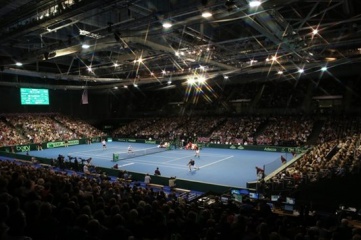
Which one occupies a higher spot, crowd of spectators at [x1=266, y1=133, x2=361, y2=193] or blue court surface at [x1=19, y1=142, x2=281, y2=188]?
crowd of spectators at [x1=266, y1=133, x2=361, y2=193]

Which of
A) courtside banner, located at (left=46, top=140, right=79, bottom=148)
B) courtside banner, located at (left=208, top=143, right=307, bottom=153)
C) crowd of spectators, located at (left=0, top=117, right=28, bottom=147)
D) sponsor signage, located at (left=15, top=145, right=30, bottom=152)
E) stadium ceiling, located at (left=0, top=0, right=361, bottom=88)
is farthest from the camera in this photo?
courtside banner, located at (left=46, top=140, right=79, bottom=148)

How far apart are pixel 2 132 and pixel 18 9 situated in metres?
31.1

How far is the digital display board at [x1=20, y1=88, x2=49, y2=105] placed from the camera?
41.6 m

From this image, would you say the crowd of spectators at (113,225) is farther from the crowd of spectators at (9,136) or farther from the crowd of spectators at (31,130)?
the crowd of spectators at (31,130)

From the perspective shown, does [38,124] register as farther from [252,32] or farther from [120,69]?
[252,32]

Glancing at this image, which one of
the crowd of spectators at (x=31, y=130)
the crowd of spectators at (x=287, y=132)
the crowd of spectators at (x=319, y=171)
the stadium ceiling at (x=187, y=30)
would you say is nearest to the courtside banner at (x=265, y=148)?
the crowd of spectators at (x=287, y=132)

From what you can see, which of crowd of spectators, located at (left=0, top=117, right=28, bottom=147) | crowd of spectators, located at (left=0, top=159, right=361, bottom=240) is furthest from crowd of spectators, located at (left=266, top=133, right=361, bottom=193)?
crowd of spectators, located at (left=0, top=117, right=28, bottom=147)

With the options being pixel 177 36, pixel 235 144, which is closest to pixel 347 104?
pixel 235 144

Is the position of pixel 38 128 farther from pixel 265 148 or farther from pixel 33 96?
pixel 265 148

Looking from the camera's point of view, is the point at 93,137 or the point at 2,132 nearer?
the point at 2,132

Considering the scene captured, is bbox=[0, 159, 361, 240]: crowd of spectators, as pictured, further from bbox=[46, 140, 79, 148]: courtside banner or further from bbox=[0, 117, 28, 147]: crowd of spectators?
bbox=[46, 140, 79, 148]: courtside banner

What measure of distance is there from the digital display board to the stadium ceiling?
10.2 meters

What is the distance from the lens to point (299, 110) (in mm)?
41938

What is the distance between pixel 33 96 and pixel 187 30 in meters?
34.0
